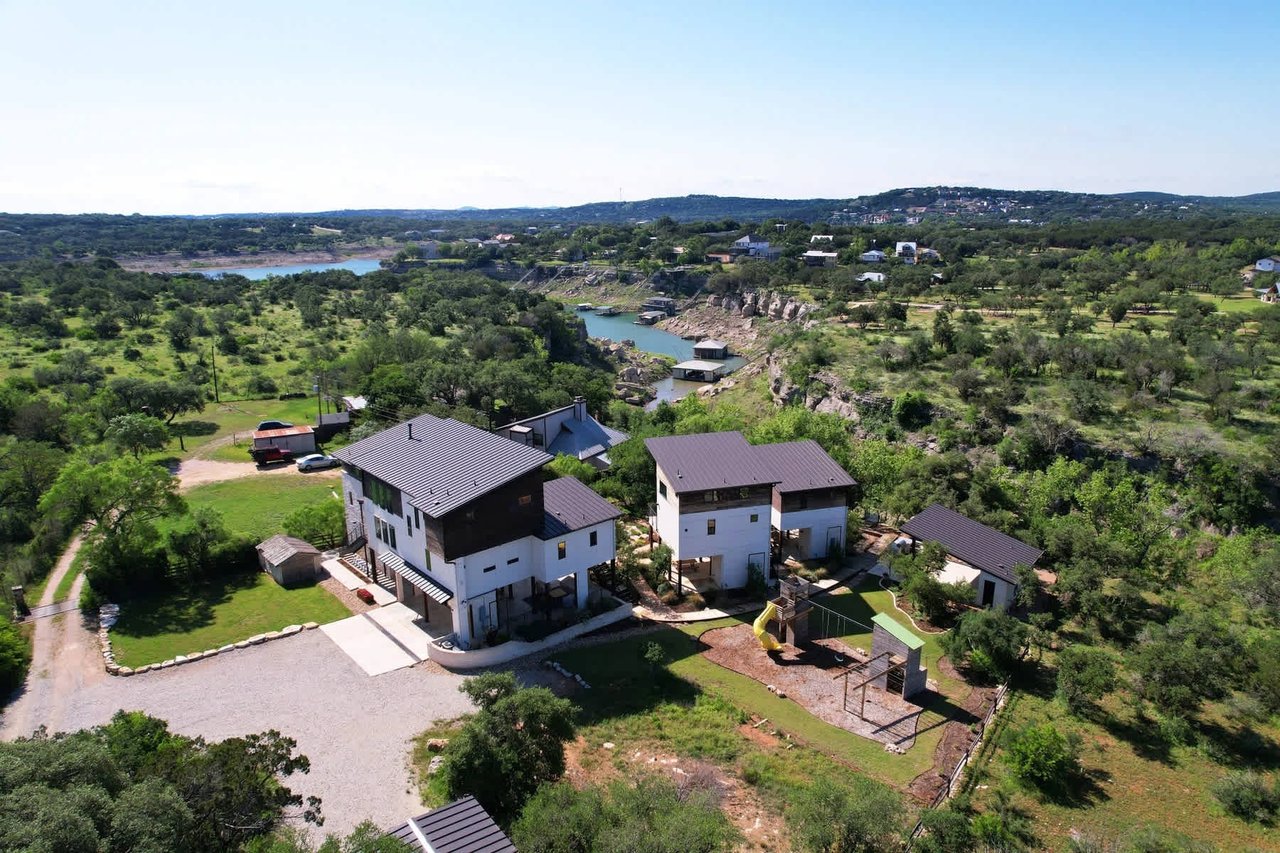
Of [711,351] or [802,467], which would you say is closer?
[802,467]

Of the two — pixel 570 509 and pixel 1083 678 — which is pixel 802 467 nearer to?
pixel 570 509

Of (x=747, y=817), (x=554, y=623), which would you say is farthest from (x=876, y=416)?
(x=747, y=817)

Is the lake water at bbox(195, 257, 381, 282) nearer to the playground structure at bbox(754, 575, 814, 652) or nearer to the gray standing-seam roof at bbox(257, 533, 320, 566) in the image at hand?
the gray standing-seam roof at bbox(257, 533, 320, 566)

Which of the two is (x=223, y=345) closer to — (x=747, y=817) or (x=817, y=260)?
(x=747, y=817)

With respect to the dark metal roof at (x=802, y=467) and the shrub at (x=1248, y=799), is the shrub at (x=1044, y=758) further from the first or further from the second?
the dark metal roof at (x=802, y=467)

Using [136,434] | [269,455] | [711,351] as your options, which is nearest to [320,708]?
[269,455]

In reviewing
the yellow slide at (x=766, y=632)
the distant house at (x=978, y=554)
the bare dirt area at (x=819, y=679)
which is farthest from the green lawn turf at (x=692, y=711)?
the distant house at (x=978, y=554)
